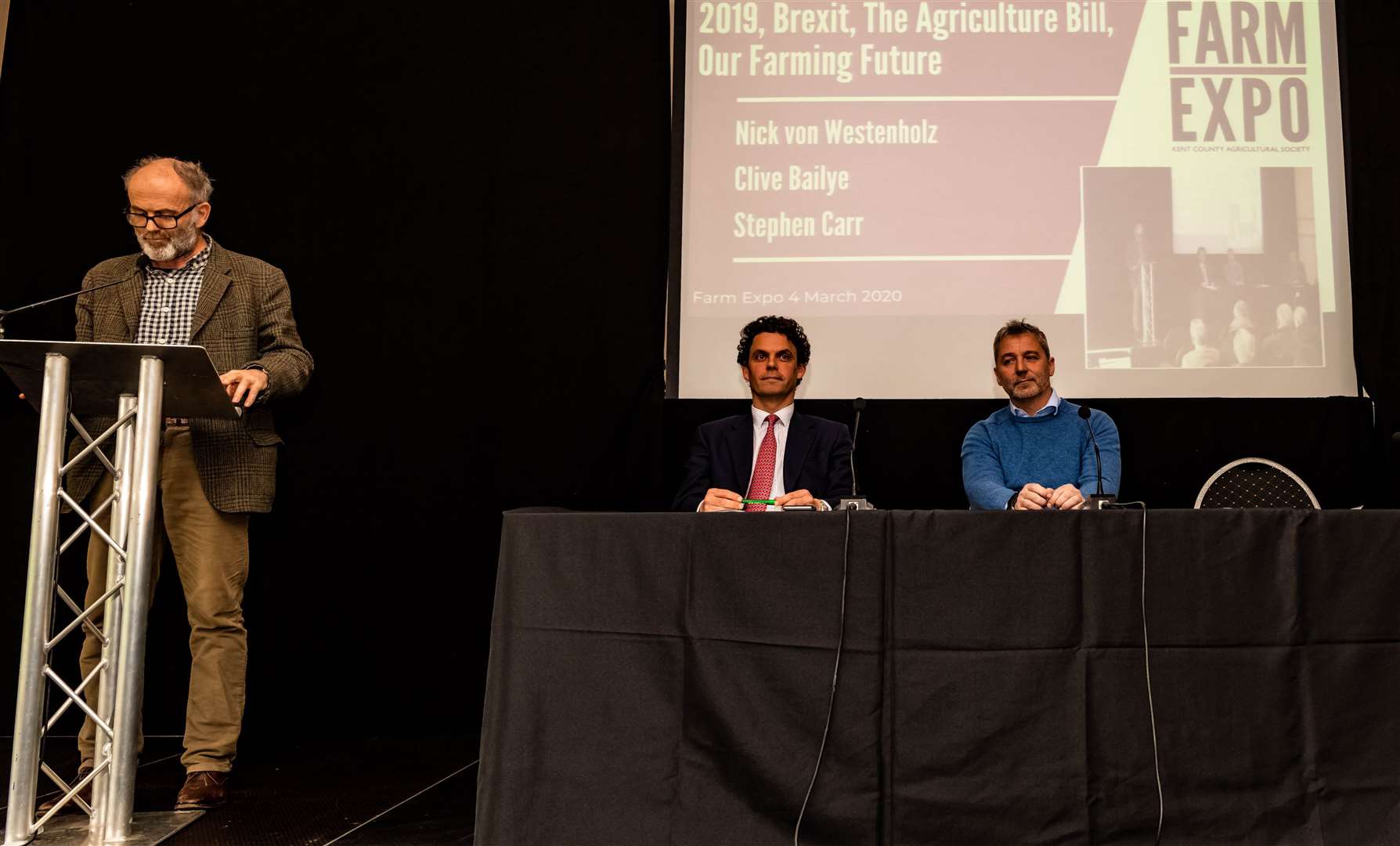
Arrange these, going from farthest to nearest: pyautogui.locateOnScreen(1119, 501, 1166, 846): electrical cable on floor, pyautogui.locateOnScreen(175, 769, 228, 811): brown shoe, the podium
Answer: pyautogui.locateOnScreen(175, 769, 228, 811): brown shoe, the podium, pyautogui.locateOnScreen(1119, 501, 1166, 846): electrical cable on floor

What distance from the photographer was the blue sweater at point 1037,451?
312 cm

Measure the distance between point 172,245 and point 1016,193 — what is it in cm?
257

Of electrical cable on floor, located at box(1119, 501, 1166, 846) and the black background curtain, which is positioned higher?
the black background curtain

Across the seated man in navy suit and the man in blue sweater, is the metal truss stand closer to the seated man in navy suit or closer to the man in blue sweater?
the man in blue sweater

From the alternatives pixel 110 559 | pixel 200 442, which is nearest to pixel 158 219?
pixel 200 442

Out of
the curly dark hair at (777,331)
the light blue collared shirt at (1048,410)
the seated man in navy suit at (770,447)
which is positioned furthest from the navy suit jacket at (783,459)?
the light blue collared shirt at (1048,410)

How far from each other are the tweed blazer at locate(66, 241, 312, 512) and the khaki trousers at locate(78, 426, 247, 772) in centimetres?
6

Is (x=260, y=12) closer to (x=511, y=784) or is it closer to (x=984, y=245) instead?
(x=984, y=245)

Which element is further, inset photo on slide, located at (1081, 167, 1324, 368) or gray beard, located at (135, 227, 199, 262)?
inset photo on slide, located at (1081, 167, 1324, 368)

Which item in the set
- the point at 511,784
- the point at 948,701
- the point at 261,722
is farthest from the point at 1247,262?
the point at 261,722

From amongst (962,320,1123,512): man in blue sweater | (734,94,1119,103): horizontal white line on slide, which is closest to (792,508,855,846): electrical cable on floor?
(962,320,1123,512): man in blue sweater

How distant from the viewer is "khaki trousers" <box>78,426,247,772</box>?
2559 millimetres

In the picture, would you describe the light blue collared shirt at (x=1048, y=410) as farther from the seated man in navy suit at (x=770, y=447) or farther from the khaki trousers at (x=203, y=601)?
the khaki trousers at (x=203, y=601)

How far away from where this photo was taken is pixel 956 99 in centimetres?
373
